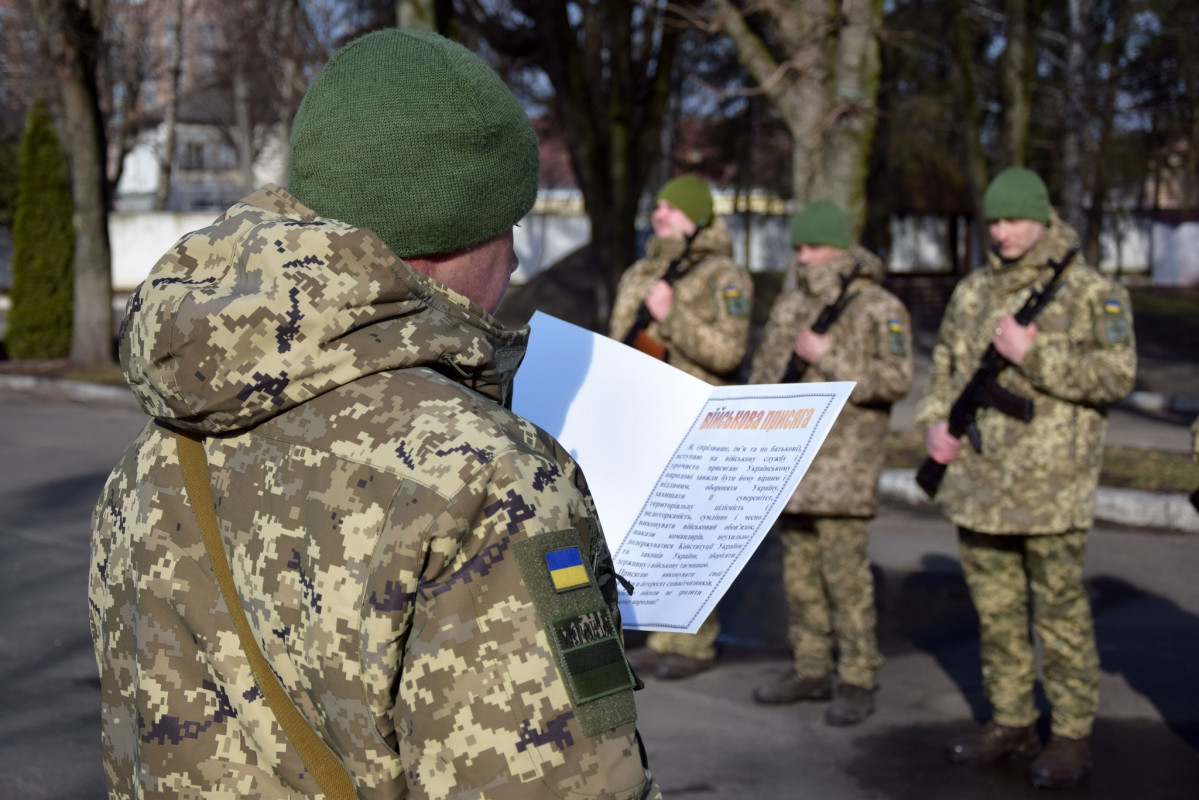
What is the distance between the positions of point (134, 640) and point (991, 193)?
11.9 feet

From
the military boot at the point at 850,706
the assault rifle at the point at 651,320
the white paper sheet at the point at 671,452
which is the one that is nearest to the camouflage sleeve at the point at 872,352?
the assault rifle at the point at 651,320

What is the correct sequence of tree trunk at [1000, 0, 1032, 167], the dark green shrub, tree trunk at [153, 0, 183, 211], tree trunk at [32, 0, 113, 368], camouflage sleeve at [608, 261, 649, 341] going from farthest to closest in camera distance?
tree trunk at [153, 0, 183, 211]
the dark green shrub
tree trunk at [1000, 0, 1032, 167]
tree trunk at [32, 0, 113, 368]
camouflage sleeve at [608, 261, 649, 341]

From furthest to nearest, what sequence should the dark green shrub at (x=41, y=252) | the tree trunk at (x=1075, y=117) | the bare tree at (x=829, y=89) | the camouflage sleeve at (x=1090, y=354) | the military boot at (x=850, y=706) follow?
1. the tree trunk at (x=1075, y=117)
2. the dark green shrub at (x=41, y=252)
3. the bare tree at (x=829, y=89)
4. the military boot at (x=850, y=706)
5. the camouflage sleeve at (x=1090, y=354)

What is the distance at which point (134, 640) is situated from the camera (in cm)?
135

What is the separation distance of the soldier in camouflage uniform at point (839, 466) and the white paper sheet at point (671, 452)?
3003 millimetres

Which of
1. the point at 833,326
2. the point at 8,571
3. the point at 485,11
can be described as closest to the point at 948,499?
the point at 833,326

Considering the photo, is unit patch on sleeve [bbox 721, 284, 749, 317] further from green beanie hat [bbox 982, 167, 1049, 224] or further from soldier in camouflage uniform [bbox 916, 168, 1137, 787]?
green beanie hat [bbox 982, 167, 1049, 224]

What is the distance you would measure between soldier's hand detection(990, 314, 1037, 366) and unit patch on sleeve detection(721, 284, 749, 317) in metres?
1.43

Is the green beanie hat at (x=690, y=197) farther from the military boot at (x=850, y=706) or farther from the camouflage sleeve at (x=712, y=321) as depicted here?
the military boot at (x=850, y=706)

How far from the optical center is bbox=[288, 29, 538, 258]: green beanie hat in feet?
4.13

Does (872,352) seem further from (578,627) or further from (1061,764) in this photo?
(578,627)

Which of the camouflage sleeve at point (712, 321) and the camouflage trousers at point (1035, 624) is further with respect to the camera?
the camouflage sleeve at point (712, 321)

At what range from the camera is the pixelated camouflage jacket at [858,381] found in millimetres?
4773

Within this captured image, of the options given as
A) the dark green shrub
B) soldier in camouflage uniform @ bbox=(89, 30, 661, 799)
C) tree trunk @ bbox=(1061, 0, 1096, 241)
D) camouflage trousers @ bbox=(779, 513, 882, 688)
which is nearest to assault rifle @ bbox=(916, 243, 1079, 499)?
camouflage trousers @ bbox=(779, 513, 882, 688)
